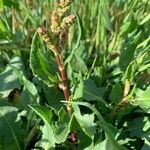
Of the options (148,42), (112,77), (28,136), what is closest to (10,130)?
(28,136)

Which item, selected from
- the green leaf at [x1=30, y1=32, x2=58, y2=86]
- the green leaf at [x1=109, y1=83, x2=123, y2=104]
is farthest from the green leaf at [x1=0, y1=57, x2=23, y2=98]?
the green leaf at [x1=109, y1=83, x2=123, y2=104]

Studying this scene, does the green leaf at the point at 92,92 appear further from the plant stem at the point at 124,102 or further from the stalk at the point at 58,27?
the stalk at the point at 58,27

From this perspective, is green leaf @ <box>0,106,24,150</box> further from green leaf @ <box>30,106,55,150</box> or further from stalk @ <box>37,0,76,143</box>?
stalk @ <box>37,0,76,143</box>

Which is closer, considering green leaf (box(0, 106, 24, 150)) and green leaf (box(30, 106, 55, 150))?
green leaf (box(30, 106, 55, 150))

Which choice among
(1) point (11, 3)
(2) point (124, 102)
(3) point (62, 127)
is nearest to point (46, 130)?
(3) point (62, 127)

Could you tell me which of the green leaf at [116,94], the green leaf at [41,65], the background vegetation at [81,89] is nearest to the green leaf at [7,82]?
the background vegetation at [81,89]

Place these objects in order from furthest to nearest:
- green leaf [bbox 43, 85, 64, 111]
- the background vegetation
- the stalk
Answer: green leaf [bbox 43, 85, 64, 111]
the background vegetation
the stalk
